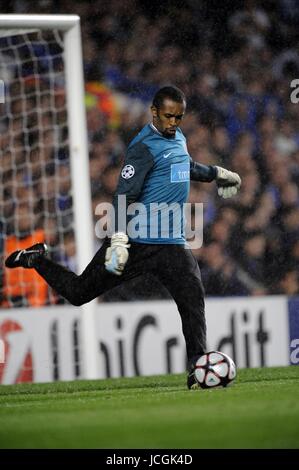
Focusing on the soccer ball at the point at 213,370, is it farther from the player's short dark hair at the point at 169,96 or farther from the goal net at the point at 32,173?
the goal net at the point at 32,173

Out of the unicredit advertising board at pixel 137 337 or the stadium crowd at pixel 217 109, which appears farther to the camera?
the stadium crowd at pixel 217 109

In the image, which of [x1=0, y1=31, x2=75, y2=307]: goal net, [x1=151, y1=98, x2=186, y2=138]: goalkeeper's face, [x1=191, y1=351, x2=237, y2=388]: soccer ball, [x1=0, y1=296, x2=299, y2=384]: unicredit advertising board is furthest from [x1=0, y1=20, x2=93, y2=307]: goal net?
[x1=191, y1=351, x2=237, y2=388]: soccer ball

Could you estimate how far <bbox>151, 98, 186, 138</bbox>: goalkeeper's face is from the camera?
6148mm

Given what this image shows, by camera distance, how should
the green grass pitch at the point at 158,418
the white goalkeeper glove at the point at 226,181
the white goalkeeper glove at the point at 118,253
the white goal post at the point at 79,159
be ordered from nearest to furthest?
the green grass pitch at the point at 158,418 → the white goalkeeper glove at the point at 118,253 → the white goalkeeper glove at the point at 226,181 → the white goal post at the point at 79,159

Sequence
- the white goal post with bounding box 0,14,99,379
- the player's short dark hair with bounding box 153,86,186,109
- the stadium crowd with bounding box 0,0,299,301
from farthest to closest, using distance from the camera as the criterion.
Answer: the stadium crowd with bounding box 0,0,299,301
the white goal post with bounding box 0,14,99,379
the player's short dark hair with bounding box 153,86,186,109

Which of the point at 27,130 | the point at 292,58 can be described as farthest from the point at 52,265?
the point at 292,58

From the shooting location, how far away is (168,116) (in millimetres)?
6160

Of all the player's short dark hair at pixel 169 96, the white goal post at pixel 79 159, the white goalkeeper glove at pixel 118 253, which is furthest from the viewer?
the white goal post at pixel 79 159

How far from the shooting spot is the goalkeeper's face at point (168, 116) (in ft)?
20.2

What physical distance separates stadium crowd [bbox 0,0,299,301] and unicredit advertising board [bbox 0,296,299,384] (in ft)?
3.24

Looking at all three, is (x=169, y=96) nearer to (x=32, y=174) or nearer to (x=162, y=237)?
(x=162, y=237)

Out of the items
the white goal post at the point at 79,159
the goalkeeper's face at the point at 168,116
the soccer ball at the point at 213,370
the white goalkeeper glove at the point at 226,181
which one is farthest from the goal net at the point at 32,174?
the soccer ball at the point at 213,370

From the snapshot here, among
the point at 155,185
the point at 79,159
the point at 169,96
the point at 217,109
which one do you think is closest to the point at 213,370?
the point at 155,185

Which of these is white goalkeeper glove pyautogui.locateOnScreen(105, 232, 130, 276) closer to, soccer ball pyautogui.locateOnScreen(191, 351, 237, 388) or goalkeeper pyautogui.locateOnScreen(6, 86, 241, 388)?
goalkeeper pyautogui.locateOnScreen(6, 86, 241, 388)
